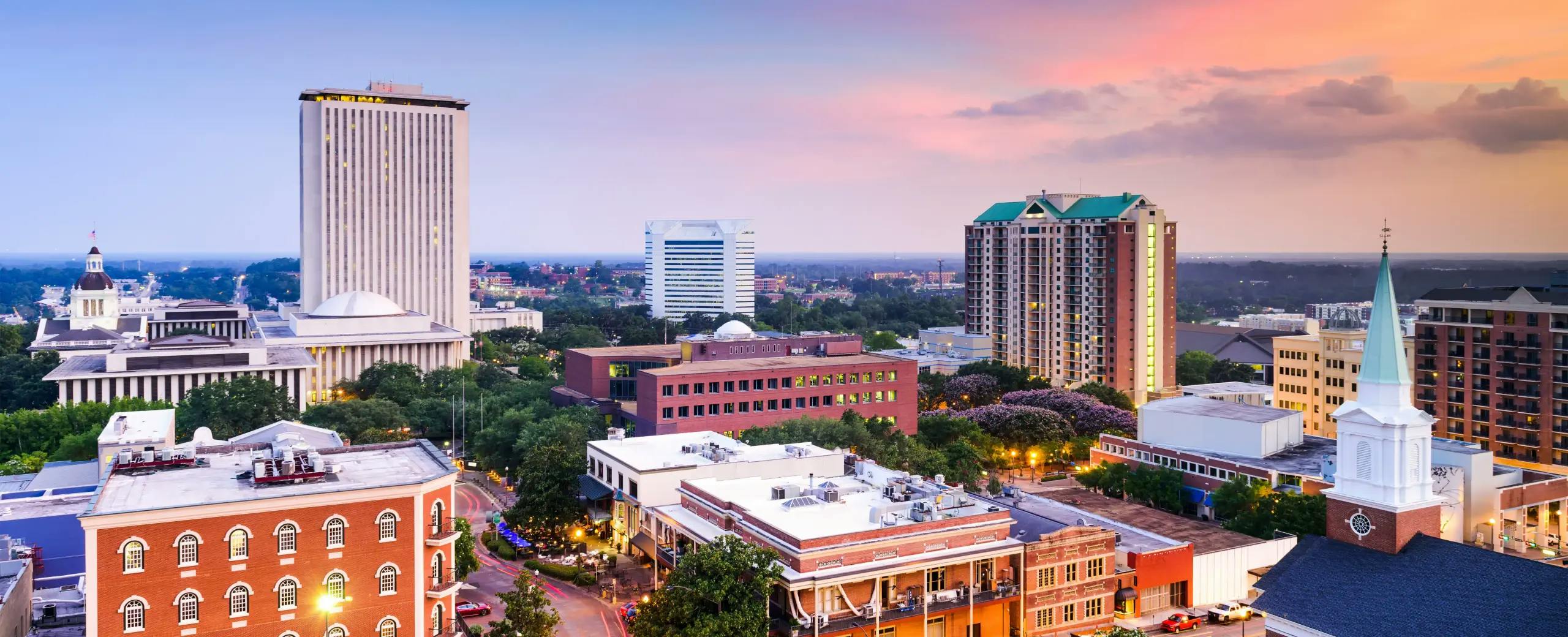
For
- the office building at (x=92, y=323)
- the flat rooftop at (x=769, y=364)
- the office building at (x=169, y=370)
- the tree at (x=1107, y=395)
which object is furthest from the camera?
the office building at (x=92, y=323)

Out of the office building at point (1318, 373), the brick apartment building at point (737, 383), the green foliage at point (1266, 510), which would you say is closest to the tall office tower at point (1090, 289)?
the office building at point (1318, 373)

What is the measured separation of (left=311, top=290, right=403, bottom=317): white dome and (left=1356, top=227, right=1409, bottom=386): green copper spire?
376ft

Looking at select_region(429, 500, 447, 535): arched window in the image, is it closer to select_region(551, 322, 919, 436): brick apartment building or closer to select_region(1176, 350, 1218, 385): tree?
select_region(551, 322, 919, 436): brick apartment building

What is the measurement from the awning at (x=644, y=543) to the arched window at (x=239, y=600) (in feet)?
73.9

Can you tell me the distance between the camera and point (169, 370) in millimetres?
107562

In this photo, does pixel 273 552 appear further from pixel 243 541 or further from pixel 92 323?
pixel 92 323

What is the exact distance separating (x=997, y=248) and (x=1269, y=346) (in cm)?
5591

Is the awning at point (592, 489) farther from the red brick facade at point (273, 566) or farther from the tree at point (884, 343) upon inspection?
the tree at point (884, 343)

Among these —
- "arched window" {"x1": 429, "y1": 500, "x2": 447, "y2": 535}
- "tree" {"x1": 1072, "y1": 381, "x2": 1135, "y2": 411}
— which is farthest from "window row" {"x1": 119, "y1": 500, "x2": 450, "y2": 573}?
"tree" {"x1": 1072, "y1": 381, "x2": 1135, "y2": 411}

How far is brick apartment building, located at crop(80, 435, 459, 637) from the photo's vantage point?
4019 cm

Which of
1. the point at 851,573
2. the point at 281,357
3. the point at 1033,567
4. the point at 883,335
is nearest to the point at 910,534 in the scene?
the point at 851,573

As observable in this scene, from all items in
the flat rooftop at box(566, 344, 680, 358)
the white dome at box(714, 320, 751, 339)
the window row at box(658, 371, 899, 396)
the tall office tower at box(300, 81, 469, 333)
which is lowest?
the window row at box(658, 371, 899, 396)

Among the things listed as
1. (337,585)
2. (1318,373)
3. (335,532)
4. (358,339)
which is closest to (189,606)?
(337,585)

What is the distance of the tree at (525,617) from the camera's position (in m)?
45.6
